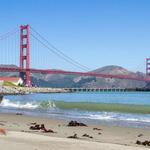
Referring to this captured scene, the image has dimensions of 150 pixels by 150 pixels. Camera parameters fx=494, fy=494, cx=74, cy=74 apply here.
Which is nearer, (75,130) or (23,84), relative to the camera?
(75,130)

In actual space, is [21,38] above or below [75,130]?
above

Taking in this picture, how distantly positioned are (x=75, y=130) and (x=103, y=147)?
4713 millimetres

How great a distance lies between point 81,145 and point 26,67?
73.9 meters

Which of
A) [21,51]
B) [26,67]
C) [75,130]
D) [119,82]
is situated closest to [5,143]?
[75,130]

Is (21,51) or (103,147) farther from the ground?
(21,51)

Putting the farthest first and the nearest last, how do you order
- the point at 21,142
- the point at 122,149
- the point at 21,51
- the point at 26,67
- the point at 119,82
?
the point at 119,82, the point at 21,51, the point at 26,67, the point at 21,142, the point at 122,149

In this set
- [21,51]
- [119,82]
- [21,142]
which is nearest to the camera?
[21,142]

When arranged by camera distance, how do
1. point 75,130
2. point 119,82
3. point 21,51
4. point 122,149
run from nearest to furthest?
point 122,149, point 75,130, point 21,51, point 119,82

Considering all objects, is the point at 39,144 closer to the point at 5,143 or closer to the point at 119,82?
the point at 5,143

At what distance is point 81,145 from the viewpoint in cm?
745

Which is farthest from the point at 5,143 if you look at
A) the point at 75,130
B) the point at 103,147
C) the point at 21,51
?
the point at 21,51

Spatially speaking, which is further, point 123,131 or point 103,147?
point 123,131

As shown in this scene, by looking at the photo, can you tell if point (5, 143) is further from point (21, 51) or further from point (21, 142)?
point (21, 51)

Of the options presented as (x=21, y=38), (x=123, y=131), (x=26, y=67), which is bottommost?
(x=123, y=131)
